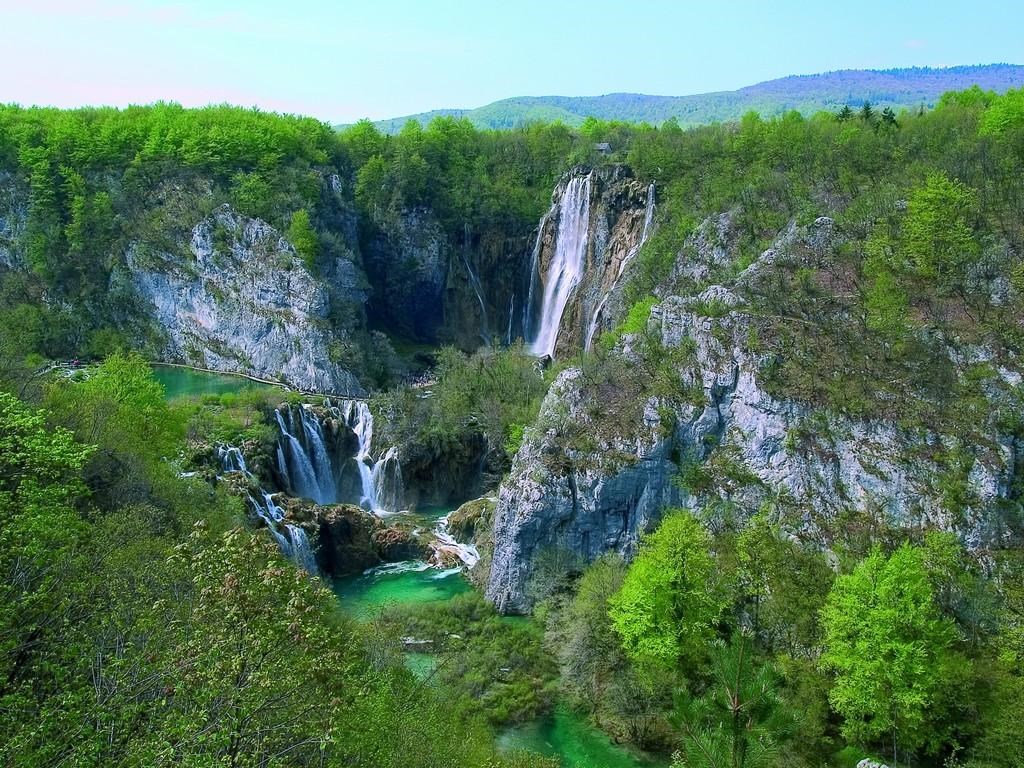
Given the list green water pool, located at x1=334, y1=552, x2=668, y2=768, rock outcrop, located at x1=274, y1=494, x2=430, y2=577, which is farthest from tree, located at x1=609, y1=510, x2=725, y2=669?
rock outcrop, located at x1=274, y1=494, x2=430, y2=577

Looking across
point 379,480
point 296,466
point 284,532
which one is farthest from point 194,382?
point 284,532

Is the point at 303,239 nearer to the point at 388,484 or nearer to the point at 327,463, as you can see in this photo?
the point at 327,463

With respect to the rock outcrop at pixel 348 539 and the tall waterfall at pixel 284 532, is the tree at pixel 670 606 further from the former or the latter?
the rock outcrop at pixel 348 539

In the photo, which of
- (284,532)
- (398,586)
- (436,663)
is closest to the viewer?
(436,663)

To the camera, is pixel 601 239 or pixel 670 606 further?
pixel 601 239

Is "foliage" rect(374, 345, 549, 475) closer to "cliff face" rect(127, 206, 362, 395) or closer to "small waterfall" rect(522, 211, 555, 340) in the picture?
"cliff face" rect(127, 206, 362, 395)

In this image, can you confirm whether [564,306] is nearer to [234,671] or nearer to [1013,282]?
[1013,282]

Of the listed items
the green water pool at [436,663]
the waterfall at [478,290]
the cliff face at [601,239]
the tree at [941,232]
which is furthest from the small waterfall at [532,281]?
the green water pool at [436,663]
